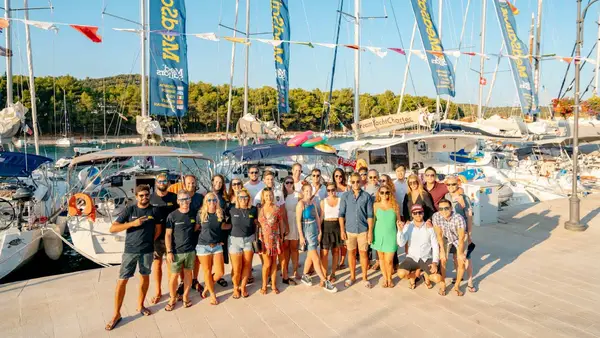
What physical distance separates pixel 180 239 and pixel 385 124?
39.6ft

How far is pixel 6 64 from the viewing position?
45.6ft

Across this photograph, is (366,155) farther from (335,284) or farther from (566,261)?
(335,284)

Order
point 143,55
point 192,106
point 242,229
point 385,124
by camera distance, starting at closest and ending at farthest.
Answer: point 242,229
point 143,55
point 385,124
point 192,106

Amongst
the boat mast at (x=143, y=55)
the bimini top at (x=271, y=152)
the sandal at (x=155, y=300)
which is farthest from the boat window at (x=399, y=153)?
the sandal at (x=155, y=300)

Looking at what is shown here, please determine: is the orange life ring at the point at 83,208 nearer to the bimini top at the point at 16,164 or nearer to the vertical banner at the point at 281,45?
the bimini top at the point at 16,164

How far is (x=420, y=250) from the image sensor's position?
5141mm

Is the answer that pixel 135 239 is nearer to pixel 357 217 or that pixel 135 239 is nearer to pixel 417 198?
pixel 357 217

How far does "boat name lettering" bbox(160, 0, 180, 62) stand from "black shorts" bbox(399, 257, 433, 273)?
10627mm

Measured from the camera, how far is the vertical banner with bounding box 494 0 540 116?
860 inches

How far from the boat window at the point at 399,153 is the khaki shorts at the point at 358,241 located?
999 cm

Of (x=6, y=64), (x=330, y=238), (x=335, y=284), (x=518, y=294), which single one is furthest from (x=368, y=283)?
(x=6, y=64)

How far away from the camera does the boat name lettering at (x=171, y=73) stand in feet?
41.6

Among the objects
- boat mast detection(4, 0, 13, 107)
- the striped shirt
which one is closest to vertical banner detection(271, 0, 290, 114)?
boat mast detection(4, 0, 13, 107)

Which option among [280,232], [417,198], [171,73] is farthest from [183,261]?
[171,73]
